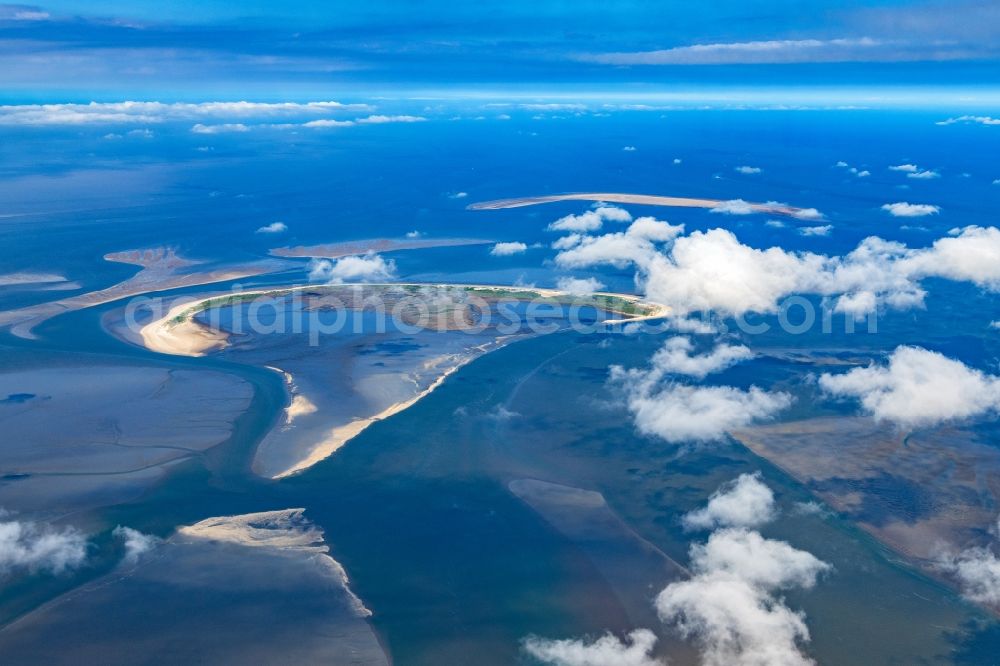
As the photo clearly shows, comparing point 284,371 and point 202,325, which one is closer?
point 284,371

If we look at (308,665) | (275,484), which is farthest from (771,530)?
(275,484)

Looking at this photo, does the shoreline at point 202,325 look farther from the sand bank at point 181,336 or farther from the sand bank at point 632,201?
the sand bank at point 632,201

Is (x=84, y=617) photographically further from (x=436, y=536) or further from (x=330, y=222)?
(x=330, y=222)

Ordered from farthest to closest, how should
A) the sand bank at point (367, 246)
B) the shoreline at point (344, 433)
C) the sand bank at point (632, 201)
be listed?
the sand bank at point (632, 201) → the sand bank at point (367, 246) → the shoreline at point (344, 433)

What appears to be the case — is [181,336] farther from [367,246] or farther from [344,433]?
[367,246]

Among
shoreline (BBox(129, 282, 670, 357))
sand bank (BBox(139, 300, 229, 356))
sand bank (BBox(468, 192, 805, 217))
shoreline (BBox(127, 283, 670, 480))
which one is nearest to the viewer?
shoreline (BBox(127, 283, 670, 480))

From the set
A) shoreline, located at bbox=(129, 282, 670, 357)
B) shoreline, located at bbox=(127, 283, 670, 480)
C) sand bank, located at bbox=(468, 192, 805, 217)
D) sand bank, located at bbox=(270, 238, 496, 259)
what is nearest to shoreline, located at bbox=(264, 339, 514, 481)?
shoreline, located at bbox=(127, 283, 670, 480)

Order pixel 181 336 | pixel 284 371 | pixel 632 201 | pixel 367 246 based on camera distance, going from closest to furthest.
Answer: pixel 284 371 → pixel 181 336 → pixel 367 246 → pixel 632 201

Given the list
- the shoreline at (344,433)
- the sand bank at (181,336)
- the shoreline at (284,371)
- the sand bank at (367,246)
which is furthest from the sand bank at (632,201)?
the shoreline at (344,433)

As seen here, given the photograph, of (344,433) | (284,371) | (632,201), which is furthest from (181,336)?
(632,201)

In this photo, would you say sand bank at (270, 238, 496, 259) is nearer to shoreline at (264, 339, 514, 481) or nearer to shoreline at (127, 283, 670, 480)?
shoreline at (127, 283, 670, 480)

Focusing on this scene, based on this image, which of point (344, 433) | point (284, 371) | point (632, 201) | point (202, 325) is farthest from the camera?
point (632, 201)

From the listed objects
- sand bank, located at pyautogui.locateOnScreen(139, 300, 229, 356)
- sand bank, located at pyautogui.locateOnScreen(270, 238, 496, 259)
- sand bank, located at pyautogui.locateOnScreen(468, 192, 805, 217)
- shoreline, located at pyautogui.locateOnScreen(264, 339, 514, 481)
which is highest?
sand bank, located at pyautogui.locateOnScreen(468, 192, 805, 217)

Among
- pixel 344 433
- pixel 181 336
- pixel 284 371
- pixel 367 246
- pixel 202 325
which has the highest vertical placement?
pixel 367 246
